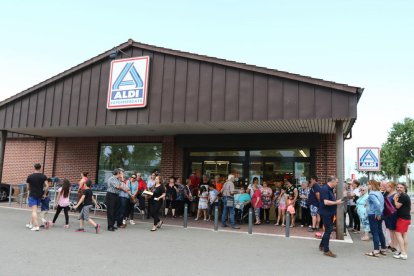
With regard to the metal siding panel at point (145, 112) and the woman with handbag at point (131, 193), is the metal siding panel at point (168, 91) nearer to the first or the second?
the metal siding panel at point (145, 112)

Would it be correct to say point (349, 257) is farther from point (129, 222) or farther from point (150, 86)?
point (150, 86)

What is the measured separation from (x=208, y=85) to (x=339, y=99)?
3.94 metres

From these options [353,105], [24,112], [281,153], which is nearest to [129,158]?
[24,112]

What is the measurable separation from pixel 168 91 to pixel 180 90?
1.49 ft

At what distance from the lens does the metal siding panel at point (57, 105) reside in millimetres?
13186

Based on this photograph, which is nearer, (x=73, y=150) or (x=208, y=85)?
(x=208, y=85)

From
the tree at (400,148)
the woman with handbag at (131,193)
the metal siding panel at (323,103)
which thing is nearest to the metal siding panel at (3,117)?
the woman with handbag at (131,193)

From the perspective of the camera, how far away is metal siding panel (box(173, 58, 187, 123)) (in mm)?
11312

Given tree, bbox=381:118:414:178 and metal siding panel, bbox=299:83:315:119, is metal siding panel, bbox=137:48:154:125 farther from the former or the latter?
tree, bbox=381:118:414:178

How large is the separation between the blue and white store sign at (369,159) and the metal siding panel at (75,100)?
35.4 ft

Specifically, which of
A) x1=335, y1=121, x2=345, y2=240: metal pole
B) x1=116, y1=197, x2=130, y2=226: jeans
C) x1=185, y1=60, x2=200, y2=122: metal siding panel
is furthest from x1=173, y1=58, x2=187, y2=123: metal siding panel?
x1=335, y1=121, x2=345, y2=240: metal pole

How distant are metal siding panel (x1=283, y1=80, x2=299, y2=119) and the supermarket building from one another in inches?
1.1

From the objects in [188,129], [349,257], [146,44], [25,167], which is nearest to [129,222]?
[188,129]

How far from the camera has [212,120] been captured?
10.9 metres
